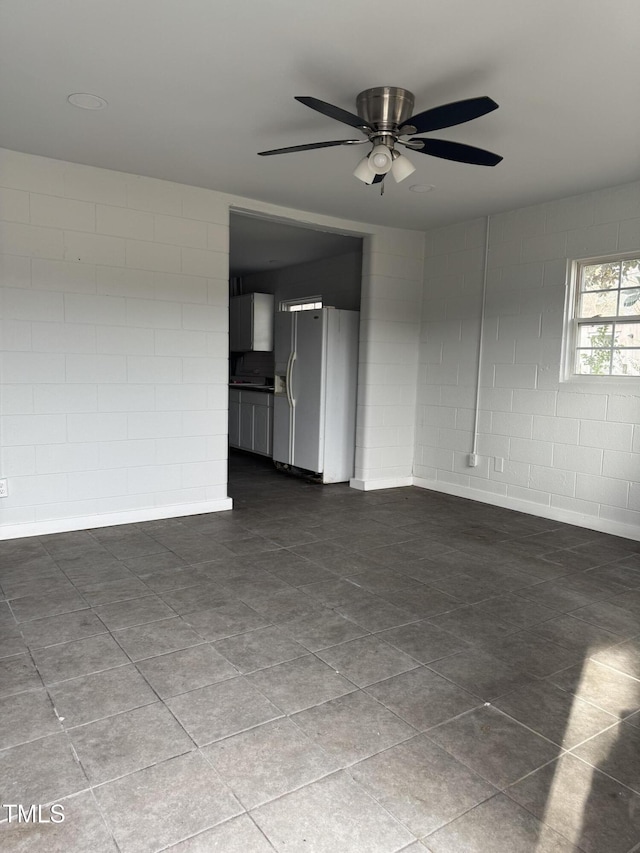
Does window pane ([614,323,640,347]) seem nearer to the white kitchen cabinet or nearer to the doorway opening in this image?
the doorway opening

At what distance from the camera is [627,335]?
174 inches

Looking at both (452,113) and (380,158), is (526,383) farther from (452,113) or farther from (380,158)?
(452,113)

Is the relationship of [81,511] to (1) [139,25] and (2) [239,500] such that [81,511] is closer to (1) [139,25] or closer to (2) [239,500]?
(2) [239,500]

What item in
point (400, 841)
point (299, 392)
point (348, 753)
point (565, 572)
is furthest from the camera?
point (299, 392)

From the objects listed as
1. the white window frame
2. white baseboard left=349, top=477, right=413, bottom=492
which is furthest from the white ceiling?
A: white baseboard left=349, top=477, right=413, bottom=492

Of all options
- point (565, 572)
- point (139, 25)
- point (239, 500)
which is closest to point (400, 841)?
point (565, 572)

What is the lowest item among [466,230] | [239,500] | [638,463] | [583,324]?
[239,500]

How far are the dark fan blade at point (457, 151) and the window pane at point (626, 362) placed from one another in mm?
2180

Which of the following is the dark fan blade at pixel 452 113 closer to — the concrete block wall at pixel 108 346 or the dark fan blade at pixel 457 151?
the dark fan blade at pixel 457 151

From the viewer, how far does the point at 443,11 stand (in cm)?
226

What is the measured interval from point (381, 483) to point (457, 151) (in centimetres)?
366

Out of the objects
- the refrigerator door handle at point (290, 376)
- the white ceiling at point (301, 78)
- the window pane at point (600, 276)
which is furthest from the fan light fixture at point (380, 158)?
the refrigerator door handle at point (290, 376)

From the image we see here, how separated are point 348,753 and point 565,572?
2.28 metres

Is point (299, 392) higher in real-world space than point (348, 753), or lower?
higher
